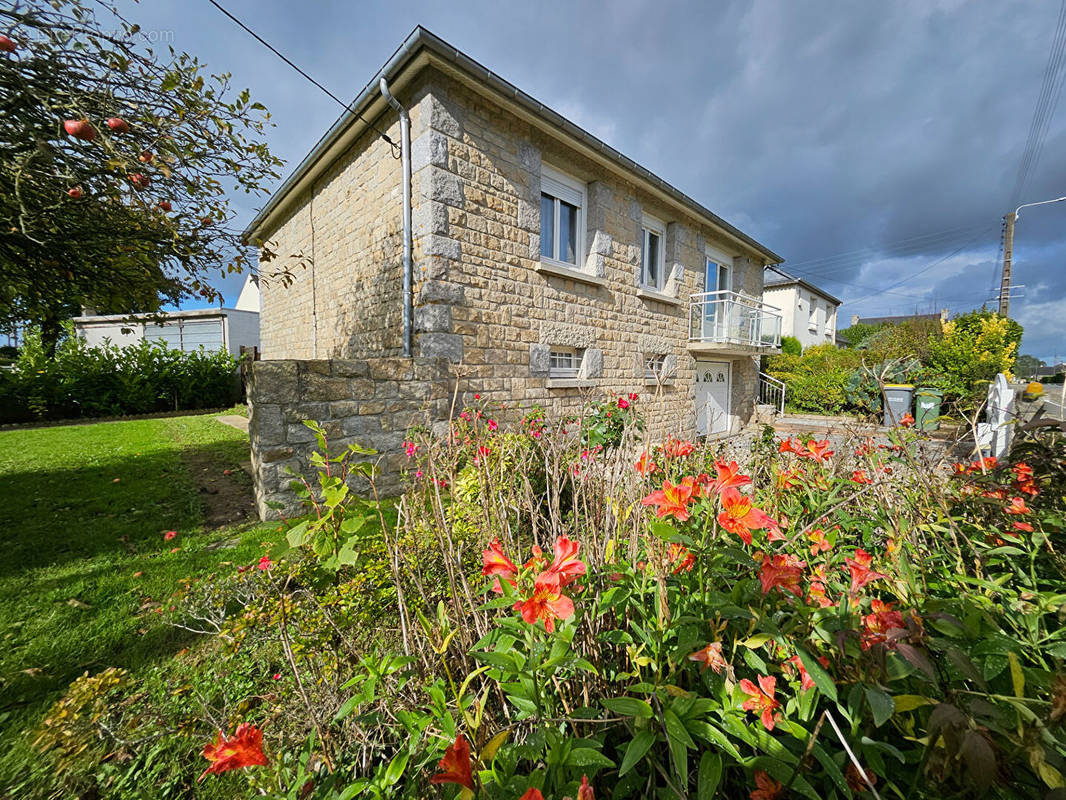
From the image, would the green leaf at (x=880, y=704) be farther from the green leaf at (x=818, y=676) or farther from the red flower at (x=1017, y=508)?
the red flower at (x=1017, y=508)

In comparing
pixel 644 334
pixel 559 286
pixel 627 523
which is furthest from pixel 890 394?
pixel 627 523

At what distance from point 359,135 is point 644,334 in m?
5.86

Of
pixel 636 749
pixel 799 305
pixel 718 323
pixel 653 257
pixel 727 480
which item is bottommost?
pixel 636 749

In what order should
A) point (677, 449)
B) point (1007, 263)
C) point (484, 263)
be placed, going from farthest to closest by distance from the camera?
point (1007, 263) → point (484, 263) → point (677, 449)

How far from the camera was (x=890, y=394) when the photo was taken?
10125mm

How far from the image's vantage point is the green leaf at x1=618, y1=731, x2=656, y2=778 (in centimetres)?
74

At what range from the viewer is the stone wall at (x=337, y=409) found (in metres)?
3.68

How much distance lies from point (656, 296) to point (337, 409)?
6303 millimetres

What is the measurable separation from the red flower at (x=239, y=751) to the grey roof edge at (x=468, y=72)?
512 cm

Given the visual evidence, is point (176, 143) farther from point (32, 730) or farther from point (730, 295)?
point (730, 295)

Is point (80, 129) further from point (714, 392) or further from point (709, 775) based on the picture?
point (714, 392)

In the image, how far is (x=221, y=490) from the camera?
4605 millimetres

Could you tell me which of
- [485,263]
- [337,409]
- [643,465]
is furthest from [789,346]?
[643,465]

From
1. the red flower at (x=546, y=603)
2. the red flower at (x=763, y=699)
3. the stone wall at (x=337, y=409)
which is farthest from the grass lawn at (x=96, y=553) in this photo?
the red flower at (x=763, y=699)
